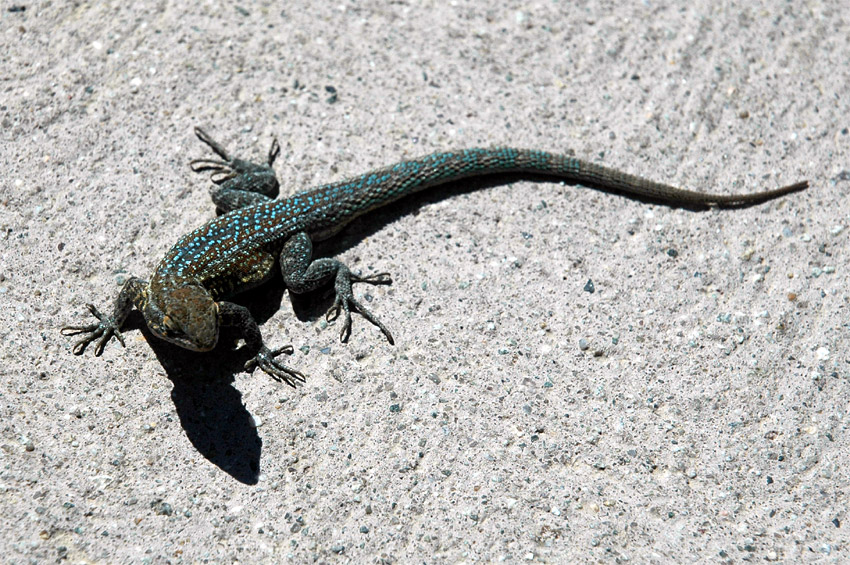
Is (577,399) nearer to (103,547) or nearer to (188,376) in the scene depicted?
(188,376)

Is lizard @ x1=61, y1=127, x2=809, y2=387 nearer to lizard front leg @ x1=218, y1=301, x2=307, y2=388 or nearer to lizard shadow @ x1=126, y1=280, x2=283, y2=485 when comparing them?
lizard front leg @ x1=218, y1=301, x2=307, y2=388

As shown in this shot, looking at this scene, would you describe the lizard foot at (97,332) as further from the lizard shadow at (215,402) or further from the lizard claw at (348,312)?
the lizard claw at (348,312)

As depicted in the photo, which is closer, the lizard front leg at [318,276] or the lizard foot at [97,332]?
the lizard foot at [97,332]

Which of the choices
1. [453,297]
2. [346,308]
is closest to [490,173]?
[453,297]

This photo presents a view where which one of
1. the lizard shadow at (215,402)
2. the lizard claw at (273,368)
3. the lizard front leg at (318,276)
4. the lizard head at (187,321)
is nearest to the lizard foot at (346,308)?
the lizard front leg at (318,276)

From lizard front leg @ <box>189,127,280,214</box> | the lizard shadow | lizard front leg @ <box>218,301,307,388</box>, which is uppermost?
lizard front leg @ <box>189,127,280,214</box>

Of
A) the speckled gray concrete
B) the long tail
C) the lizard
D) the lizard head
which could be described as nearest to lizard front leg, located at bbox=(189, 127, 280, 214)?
the lizard

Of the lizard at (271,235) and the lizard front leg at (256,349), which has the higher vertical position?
the lizard at (271,235)
